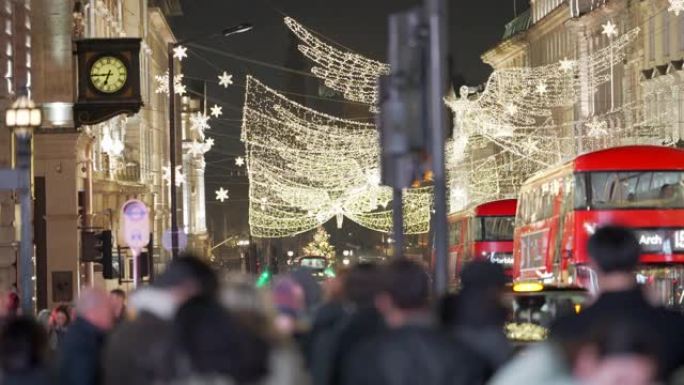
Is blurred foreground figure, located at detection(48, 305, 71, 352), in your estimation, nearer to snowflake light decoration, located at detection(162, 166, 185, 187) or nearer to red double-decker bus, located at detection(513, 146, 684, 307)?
red double-decker bus, located at detection(513, 146, 684, 307)

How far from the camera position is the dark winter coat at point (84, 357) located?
1077cm

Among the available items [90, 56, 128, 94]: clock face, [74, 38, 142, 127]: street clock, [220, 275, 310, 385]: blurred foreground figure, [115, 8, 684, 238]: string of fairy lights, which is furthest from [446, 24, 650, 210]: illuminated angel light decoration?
[220, 275, 310, 385]: blurred foreground figure

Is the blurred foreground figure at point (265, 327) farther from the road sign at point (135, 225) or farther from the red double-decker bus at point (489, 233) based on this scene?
the red double-decker bus at point (489, 233)

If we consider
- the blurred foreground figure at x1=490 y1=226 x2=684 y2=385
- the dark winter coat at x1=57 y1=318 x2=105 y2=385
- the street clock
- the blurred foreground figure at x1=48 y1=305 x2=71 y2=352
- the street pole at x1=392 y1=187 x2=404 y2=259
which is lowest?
the blurred foreground figure at x1=48 y1=305 x2=71 y2=352

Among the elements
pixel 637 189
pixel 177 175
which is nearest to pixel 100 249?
pixel 637 189

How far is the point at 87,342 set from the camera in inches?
430

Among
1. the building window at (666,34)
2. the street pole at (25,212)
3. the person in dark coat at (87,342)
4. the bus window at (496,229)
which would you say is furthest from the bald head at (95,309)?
the building window at (666,34)

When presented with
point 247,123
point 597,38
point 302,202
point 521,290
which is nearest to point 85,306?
point 521,290

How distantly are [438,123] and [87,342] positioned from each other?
266 centimetres

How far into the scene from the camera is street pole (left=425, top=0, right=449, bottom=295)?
38.2ft

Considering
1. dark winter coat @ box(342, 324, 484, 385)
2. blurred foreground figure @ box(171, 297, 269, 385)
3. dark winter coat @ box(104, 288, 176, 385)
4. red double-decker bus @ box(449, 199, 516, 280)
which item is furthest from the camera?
red double-decker bus @ box(449, 199, 516, 280)

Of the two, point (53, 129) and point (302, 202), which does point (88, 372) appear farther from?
point (302, 202)

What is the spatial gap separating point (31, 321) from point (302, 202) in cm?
6756

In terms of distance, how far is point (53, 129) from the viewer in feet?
144
